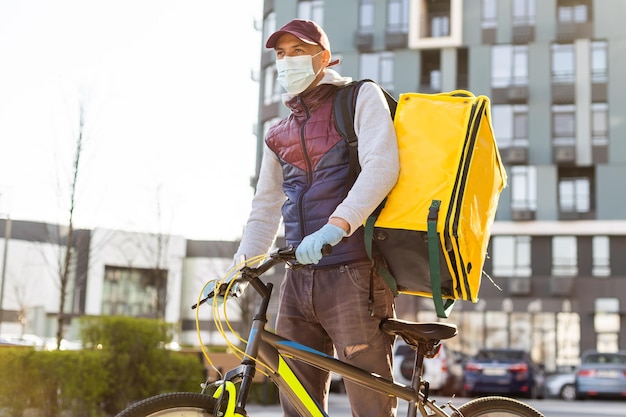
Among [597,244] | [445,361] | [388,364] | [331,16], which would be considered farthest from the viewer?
[331,16]

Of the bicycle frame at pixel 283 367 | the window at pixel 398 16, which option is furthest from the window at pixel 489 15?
the bicycle frame at pixel 283 367

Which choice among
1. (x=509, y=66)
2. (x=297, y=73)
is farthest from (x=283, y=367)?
(x=509, y=66)

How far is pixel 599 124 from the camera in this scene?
127 ft

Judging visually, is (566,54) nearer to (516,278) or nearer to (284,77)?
(516,278)

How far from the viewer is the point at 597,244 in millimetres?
38219

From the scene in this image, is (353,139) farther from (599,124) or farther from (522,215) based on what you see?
(599,124)

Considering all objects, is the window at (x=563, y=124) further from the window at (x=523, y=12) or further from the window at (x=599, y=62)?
the window at (x=523, y=12)

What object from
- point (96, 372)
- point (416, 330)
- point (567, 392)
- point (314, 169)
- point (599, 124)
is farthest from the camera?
point (599, 124)

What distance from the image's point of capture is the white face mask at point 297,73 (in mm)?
3533

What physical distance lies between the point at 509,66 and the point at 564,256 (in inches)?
328

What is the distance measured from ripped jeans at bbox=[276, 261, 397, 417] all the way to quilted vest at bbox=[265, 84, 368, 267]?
0.24ft

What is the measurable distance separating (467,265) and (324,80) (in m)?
0.89

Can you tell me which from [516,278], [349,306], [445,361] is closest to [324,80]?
[349,306]

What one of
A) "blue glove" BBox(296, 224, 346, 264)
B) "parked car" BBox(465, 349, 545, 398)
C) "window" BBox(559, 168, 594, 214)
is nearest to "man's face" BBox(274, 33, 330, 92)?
"blue glove" BBox(296, 224, 346, 264)
